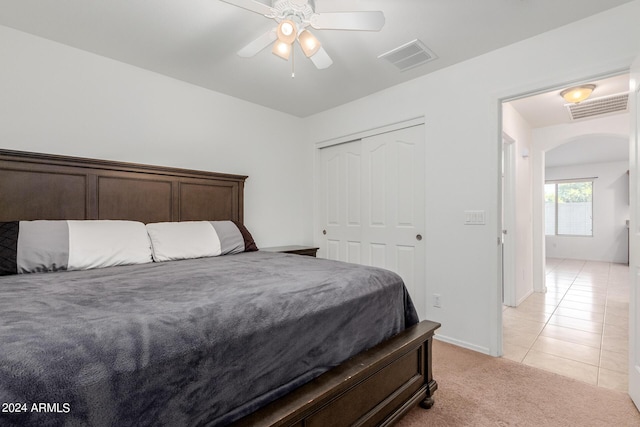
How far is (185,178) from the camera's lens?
2904 mm

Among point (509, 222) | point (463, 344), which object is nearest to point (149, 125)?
point (463, 344)

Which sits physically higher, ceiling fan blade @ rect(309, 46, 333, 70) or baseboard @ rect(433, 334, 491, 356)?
ceiling fan blade @ rect(309, 46, 333, 70)

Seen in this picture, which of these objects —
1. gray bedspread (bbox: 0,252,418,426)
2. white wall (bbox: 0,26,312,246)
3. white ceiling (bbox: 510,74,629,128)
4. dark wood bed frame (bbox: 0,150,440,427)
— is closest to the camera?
gray bedspread (bbox: 0,252,418,426)

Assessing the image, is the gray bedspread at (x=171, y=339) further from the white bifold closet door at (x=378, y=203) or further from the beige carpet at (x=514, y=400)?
the white bifold closet door at (x=378, y=203)

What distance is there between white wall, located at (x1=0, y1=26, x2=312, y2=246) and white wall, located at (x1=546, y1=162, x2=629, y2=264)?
7336 millimetres

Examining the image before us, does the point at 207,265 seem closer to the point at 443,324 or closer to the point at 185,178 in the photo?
the point at 185,178

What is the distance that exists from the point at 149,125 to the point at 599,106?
190 inches

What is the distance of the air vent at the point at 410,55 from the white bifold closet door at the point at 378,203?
23.5 inches

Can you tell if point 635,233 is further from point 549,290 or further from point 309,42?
point 549,290

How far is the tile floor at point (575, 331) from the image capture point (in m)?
2.23

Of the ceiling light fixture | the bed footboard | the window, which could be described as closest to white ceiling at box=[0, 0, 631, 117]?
the ceiling light fixture

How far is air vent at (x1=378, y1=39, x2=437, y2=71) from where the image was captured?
2.34m

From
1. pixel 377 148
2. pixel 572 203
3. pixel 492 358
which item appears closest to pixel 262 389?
pixel 492 358

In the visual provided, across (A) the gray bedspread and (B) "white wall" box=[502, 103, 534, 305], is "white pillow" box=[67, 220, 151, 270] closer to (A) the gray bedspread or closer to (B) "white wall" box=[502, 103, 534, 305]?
(A) the gray bedspread
